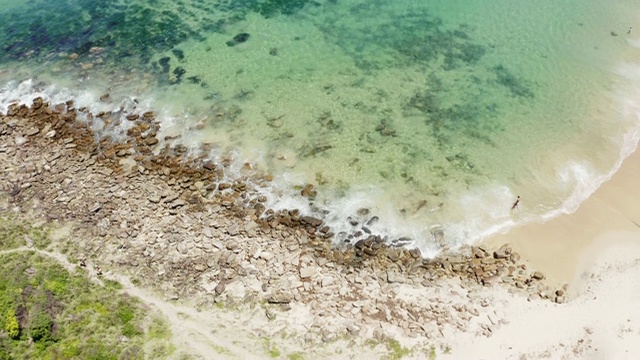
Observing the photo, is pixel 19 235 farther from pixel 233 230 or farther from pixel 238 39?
pixel 238 39

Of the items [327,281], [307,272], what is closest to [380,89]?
[307,272]

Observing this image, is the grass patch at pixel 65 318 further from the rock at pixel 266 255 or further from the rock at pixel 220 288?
the rock at pixel 266 255

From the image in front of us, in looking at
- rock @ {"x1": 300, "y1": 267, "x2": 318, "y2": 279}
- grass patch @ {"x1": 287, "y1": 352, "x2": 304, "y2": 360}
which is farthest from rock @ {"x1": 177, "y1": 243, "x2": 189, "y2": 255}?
grass patch @ {"x1": 287, "y1": 352, "x2": 304, "y2": 360}

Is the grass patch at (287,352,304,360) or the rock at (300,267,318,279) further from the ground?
the rock at (300,267,318,279)

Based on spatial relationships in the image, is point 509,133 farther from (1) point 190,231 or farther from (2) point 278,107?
(1) point 190,231

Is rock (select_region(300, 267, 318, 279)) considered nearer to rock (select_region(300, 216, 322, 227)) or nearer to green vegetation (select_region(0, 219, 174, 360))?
rock (select_region(300, 216, 322, 227))

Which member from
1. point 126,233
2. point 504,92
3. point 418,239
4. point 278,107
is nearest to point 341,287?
point 418,239

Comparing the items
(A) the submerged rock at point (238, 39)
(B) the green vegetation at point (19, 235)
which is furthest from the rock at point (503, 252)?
(A) the submerged rock at point (238, 39)
